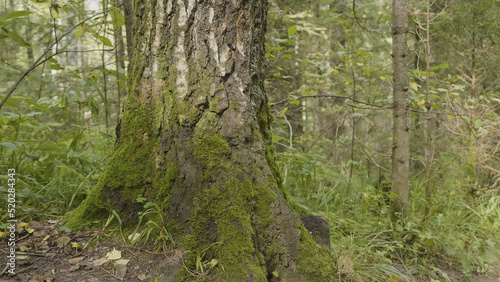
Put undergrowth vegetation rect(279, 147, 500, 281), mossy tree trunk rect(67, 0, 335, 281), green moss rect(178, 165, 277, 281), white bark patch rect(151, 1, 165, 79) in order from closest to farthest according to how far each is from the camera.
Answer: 1. green moss rect(178, 165, 277, 281)
2. mossy tree trunk rect(67, 0, 335, 281)
3. white bark patch rect(151, 1, 165, 79)
4. undergrowth vegetation rect(279, 147, 500, 281)

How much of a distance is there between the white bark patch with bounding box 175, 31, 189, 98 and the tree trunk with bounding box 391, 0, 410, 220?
7.24 ft

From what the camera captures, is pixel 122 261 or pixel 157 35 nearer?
pixel 122 261

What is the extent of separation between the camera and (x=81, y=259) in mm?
2010

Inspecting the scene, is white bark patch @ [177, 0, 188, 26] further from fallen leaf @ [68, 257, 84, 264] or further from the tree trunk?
the tree trunk

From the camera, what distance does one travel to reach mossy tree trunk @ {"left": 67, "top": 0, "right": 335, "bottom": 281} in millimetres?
1970

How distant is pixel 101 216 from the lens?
7.63 ft

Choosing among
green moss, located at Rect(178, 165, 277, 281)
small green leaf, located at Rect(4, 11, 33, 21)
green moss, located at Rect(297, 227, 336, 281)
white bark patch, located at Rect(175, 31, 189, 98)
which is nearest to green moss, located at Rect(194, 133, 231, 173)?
green moss, located at Rect(178, 165, 277, 281)

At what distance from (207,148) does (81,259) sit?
3.41 feet

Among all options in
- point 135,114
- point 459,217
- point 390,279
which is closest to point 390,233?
point 390,279

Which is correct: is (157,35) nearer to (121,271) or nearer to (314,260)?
(121,271)

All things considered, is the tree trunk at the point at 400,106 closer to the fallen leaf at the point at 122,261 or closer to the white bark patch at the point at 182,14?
the white bark patch at the point at 182,14

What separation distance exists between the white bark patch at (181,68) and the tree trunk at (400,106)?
221cm

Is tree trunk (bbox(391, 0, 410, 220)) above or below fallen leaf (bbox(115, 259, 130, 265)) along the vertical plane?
above

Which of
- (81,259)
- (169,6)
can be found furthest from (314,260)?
(169,6)
